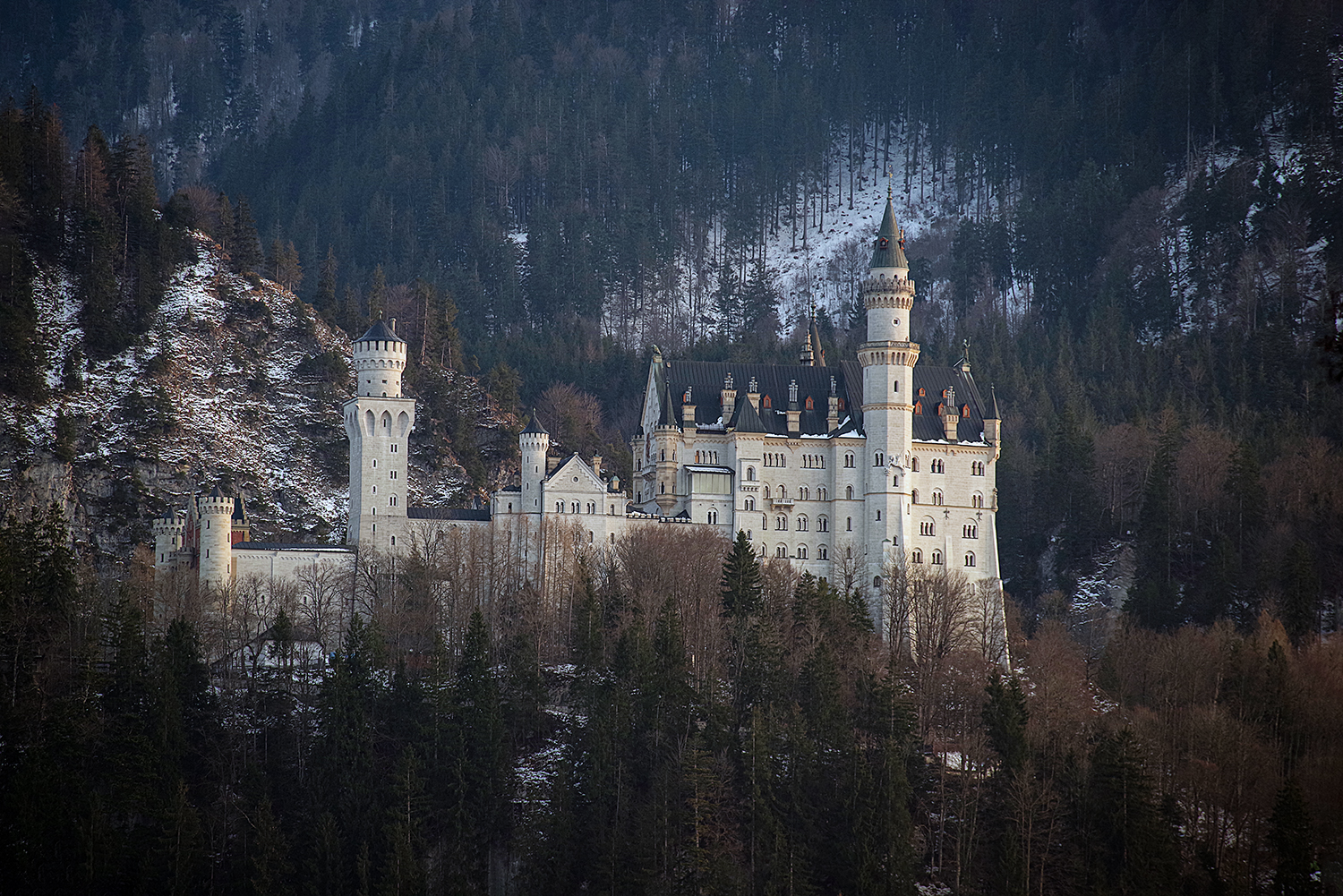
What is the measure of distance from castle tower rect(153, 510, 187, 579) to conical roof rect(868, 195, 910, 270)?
39.5 meters

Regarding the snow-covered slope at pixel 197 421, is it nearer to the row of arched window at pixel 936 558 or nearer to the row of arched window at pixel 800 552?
the row of arched window at pixel 800 552

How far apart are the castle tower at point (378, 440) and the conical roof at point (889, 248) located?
26.6 m

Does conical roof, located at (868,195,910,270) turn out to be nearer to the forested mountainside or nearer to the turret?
the forested mountainside

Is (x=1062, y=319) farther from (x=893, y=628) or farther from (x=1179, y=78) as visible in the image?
(x=893, y=628)

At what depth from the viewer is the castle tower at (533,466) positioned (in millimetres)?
95875

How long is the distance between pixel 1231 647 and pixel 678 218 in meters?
105

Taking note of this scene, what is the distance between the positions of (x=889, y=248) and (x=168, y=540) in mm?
41793

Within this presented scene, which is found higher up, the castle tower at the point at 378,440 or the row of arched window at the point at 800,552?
the castle tower at the point at 378,440

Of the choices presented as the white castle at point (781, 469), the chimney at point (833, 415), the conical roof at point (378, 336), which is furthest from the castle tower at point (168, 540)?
the chimney at point (833, 415)

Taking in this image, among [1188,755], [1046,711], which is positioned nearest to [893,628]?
[1046,711]

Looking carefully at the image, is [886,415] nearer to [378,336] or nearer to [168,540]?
[378,336]

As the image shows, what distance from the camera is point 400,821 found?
77500mm

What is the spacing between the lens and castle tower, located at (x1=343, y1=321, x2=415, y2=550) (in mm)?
95750

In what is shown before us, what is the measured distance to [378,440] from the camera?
97.6 meters
